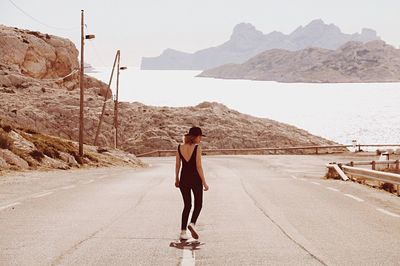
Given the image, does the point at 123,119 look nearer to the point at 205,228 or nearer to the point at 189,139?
the point at 205,228

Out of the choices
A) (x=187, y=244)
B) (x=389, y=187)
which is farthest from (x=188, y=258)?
(x=389, y=187)

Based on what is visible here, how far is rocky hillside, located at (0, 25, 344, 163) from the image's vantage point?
227 feet

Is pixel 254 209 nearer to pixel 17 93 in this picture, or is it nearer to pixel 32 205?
pixel 32 205

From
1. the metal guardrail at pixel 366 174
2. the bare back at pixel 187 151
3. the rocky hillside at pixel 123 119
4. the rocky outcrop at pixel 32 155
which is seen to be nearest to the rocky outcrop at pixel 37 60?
the rocky hillside at pixel 123 119

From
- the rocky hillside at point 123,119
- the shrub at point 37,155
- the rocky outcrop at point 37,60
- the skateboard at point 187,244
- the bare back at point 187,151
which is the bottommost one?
the skateboard at point 187,244

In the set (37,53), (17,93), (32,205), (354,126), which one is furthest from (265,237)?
(354,126)

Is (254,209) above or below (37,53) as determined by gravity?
below

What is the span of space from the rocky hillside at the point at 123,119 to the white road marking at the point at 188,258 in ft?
195

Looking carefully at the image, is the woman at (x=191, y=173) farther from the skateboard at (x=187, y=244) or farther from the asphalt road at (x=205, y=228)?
the asphalt road at (x=205, y=228)

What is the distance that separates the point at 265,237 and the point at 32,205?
236 inches

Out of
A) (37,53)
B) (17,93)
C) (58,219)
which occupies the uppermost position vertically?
(37,53)

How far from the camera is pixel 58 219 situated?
10562 millimetres

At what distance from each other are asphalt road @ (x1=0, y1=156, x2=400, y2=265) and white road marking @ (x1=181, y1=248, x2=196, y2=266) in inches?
0.5

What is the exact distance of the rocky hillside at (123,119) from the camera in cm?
6906
